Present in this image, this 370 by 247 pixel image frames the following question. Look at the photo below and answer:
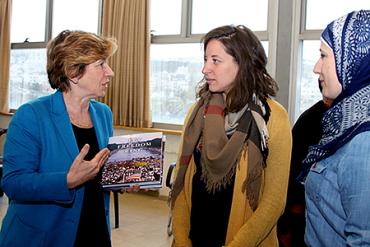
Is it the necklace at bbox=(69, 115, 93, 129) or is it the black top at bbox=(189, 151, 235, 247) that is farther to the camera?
the necklace at bbox=(69, 115, 93, 129)

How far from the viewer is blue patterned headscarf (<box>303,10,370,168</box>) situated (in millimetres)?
1124

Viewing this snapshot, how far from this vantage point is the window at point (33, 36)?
626 cm

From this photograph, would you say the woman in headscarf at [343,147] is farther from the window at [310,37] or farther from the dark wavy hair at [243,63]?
the window at [310,37]

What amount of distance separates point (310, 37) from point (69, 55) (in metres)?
3.18

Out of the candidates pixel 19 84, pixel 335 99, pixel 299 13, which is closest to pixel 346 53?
pixel 335 99

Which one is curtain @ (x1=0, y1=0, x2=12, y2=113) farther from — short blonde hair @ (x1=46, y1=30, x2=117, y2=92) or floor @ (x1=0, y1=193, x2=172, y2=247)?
short blonde hair @ (x1=46, y1=30, x2=117, y2=92)

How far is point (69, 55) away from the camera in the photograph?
169 cm

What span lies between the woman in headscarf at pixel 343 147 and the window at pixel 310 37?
10.2 feet

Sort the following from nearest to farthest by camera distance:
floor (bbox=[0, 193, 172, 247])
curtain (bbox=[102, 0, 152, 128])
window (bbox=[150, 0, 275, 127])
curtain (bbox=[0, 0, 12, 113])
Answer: floor (bbox=[0, 193, 172, 247])
window (bbox=[150, 0, 275, 127])
curtain (bbox=[102, 0, 152, 128])
curtain (bbox=[0, 0, 12, 113])

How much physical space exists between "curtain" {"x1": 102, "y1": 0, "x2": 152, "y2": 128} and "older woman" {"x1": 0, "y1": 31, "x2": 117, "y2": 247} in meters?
3.28

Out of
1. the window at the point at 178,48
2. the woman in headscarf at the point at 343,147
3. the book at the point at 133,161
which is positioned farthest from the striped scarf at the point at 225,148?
the window at the point at 178,48

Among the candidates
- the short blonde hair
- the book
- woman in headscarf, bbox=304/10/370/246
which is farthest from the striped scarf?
the short blonde hair

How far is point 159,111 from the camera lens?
5.25 meters

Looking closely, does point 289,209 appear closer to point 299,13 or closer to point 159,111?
point 299,13
